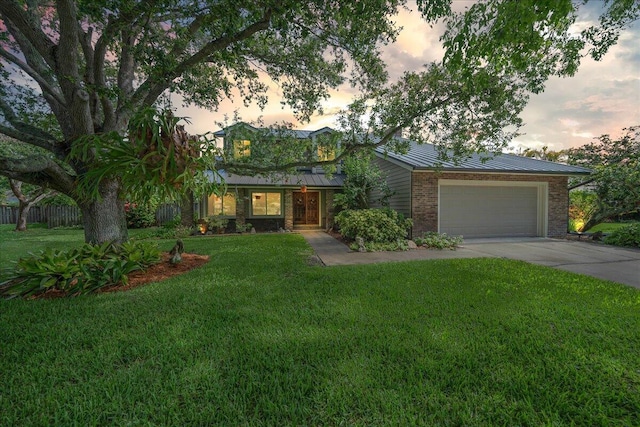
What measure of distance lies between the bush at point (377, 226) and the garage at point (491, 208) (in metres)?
2.03

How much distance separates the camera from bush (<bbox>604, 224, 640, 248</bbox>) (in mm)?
8492

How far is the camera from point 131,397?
1.98 metres

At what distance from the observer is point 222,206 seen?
43.5ft

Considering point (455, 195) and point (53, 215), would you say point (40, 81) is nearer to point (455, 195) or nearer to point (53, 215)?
point (455, 195)

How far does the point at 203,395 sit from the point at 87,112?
5706 millimetres

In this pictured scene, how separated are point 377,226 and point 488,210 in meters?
5.59

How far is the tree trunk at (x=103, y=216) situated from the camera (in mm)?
5410

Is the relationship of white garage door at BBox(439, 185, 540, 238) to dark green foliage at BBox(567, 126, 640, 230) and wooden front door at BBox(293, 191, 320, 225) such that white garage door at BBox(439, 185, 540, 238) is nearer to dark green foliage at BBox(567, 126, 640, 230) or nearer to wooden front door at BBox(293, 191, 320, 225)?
dark green foliage at BBox(567, 126, 640, 230)

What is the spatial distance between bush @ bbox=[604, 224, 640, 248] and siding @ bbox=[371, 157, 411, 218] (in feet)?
23.0

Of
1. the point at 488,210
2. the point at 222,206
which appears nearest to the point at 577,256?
the point at 488,210

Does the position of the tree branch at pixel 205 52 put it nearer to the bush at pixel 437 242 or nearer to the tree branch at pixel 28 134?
the tree branch at pixel 28 134

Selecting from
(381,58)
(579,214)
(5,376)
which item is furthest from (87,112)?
(579,214)

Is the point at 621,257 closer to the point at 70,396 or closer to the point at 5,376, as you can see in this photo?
the point at 70,396

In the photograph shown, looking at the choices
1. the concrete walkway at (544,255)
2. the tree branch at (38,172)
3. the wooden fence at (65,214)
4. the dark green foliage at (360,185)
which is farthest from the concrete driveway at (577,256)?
the wooden fence at (65,214)
